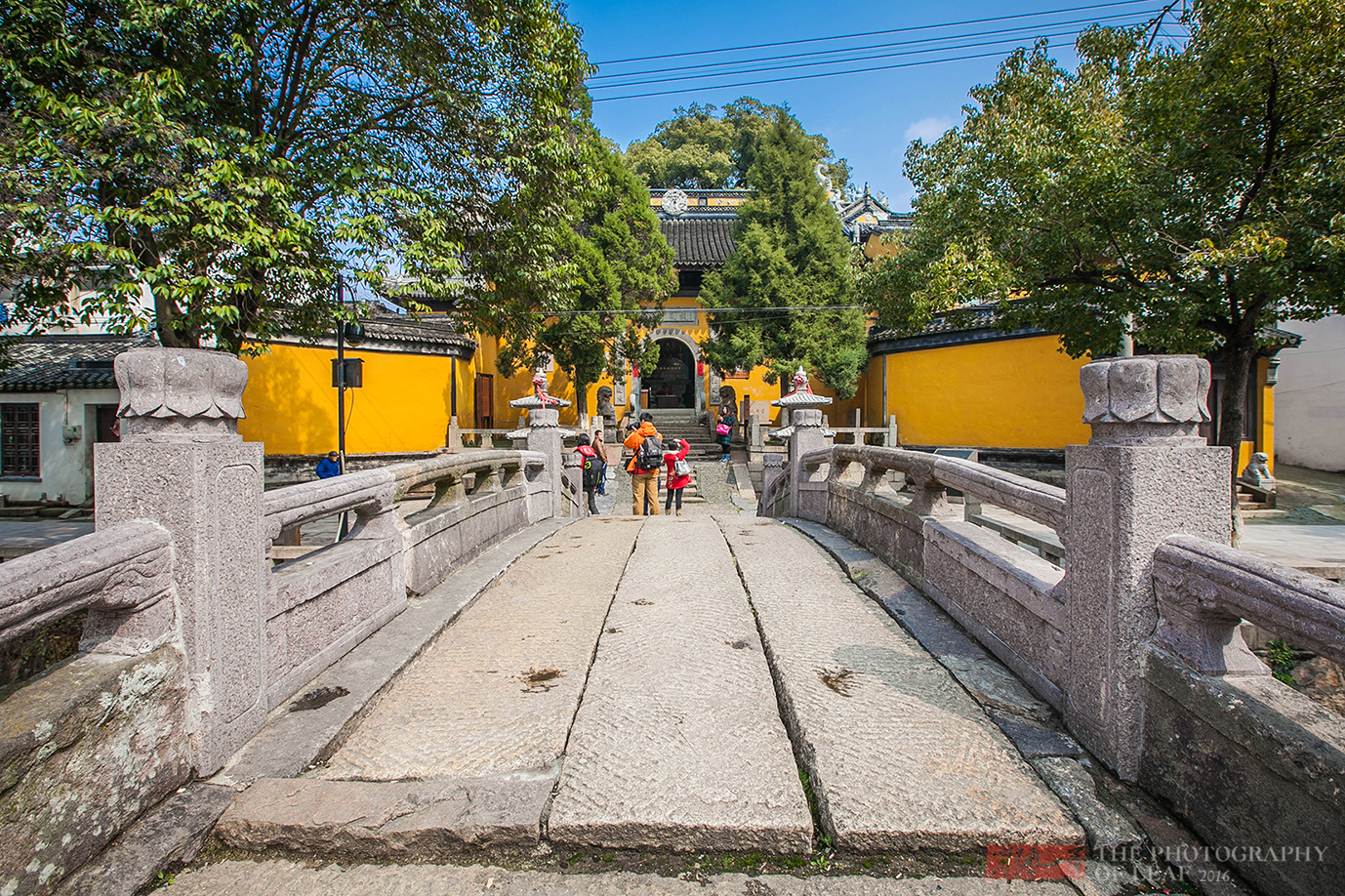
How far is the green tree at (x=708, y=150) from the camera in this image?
34.5 meters

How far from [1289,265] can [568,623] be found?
7.51 m

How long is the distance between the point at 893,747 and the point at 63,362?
17.2 meters

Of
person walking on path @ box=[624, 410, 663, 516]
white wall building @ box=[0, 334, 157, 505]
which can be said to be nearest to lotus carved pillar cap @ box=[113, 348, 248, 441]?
person walking on path @ box=[624, 410, 663, 516]

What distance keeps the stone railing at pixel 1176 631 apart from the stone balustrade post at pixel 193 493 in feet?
9.91

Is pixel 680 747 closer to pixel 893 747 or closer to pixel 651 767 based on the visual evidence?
pixel 651 767

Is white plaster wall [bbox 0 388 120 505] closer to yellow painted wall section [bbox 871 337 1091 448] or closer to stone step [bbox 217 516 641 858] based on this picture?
stone step [bbox 217 516 641 858]

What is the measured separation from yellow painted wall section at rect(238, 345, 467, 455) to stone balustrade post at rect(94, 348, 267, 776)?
476 inches

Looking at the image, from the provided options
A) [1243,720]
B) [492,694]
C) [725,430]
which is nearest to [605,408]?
[725,430]

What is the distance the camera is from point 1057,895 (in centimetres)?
177

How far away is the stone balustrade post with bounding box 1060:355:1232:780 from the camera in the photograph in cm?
211

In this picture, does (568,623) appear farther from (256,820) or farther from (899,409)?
(899,409)

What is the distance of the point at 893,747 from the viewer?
2.29 m

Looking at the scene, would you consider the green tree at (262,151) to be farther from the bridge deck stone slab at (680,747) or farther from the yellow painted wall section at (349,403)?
the yellow painted wall section at (349,403)

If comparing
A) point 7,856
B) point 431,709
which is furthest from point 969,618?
point 7,856
